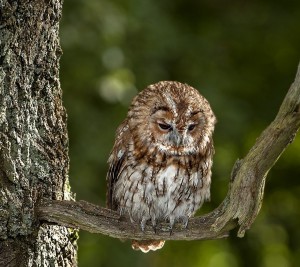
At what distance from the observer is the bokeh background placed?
5.11 meters

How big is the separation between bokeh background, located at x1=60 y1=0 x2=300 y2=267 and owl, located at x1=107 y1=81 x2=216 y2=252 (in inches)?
52.9

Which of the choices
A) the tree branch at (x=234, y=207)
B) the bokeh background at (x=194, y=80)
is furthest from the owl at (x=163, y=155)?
the bokeh background at (x=194, y=80)

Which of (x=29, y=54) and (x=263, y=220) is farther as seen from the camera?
(x=263, y=220)

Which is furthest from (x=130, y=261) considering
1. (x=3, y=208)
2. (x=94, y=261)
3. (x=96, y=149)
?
(x=3, y=208)

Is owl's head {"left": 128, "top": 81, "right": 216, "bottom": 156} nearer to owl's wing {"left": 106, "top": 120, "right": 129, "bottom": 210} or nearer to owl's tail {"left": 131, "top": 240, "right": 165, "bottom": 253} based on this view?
owl's wing {"left": 106, "top": 120, "right": 129, "bottom": 210}

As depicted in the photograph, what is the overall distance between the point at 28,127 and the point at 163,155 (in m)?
0.81

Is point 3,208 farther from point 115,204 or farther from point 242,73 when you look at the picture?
point 242,73

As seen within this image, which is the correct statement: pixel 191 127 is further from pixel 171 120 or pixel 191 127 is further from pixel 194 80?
pixel 194 80

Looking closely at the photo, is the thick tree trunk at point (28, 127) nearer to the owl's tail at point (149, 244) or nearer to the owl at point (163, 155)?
the owl at point (163, 155)

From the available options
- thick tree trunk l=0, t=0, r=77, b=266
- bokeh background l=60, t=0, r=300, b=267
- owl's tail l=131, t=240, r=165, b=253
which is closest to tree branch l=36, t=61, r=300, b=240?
thick tree trunk l=0, t=0, r=77, b=266

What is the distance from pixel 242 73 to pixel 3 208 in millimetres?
3333

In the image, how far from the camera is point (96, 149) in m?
4.99

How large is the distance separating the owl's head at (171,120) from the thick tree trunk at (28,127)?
53cm

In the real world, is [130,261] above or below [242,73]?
below
